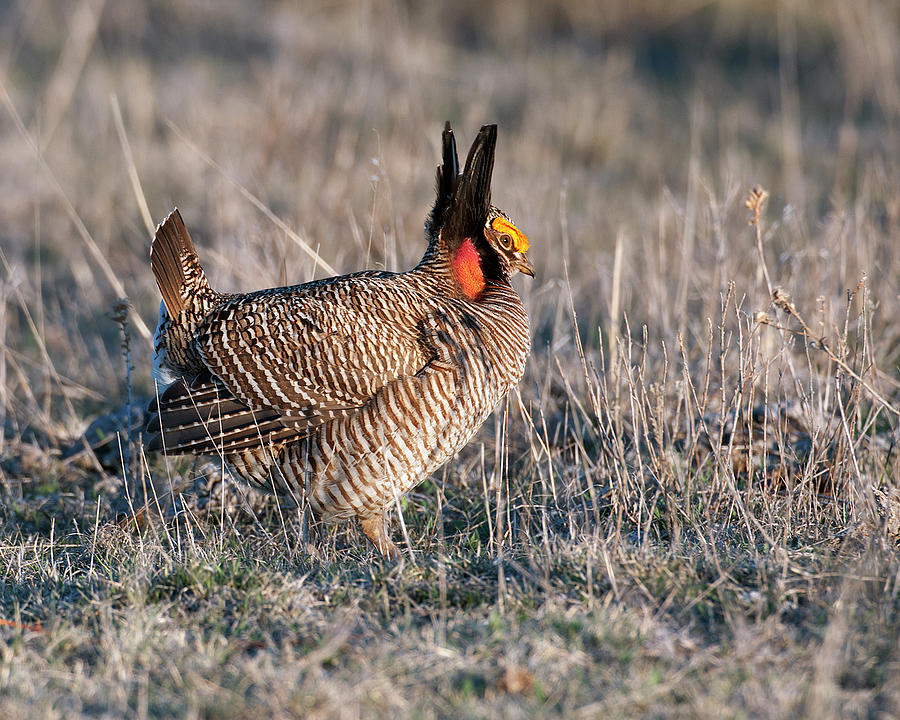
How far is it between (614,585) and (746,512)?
27.8 inches

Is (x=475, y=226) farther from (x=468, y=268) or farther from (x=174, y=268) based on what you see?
(x=174, y=268)

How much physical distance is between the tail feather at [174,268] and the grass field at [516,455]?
397 mm

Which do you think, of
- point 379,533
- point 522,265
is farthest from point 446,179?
point 379,533

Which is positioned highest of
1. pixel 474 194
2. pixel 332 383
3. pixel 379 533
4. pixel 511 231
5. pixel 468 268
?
pixel 474 194

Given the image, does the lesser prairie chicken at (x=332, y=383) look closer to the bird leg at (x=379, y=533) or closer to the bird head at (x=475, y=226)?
the bird leg at (x=379, y=533)

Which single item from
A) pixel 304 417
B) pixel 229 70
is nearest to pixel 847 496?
pixel 304 417

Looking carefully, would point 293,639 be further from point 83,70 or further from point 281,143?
point 83,70

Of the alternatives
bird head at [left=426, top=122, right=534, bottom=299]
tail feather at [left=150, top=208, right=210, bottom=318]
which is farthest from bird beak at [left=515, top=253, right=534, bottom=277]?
tail feather at [left=150, top=208, right=210, bottom=318]

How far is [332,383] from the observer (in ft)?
12.3

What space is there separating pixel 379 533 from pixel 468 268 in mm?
1209

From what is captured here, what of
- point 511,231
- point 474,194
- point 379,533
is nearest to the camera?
point 379,533

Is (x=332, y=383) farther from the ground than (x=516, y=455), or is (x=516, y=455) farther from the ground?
(x=332, y=383)

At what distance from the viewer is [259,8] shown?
16672mm

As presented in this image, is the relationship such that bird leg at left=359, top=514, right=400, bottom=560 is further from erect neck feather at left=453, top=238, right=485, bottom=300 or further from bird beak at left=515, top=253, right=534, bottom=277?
bird beak at left=515, top=253, right=534, bottom=277
